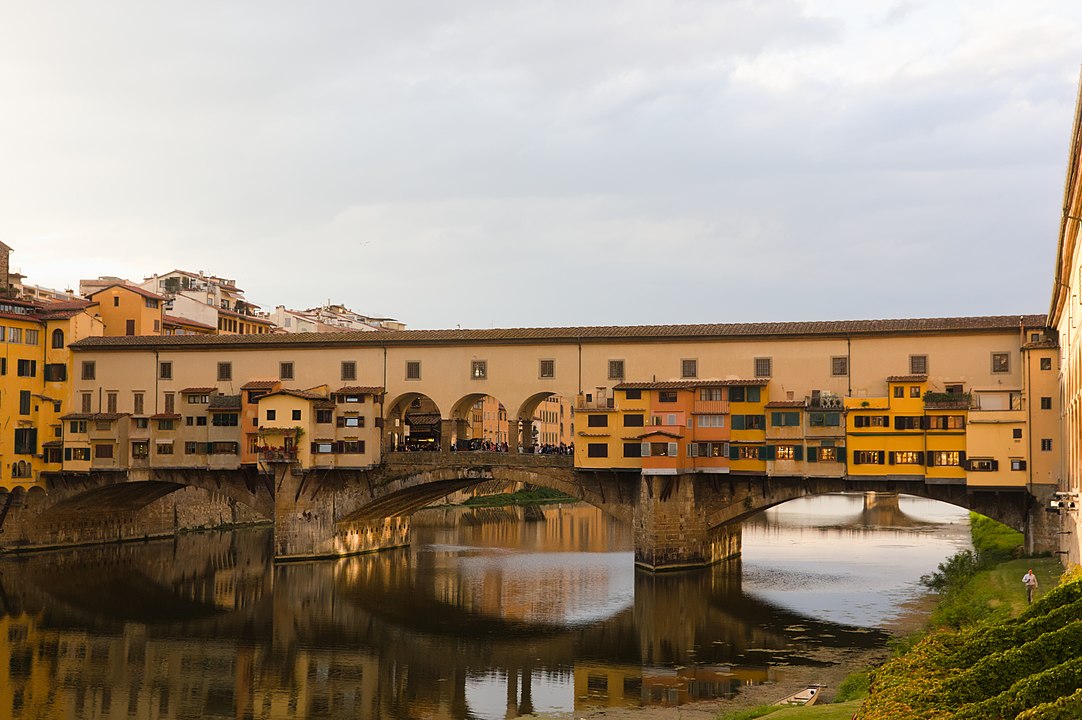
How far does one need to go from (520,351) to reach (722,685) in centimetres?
2642

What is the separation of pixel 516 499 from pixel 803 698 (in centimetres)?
6998

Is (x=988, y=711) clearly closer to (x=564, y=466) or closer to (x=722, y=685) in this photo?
(x=722, y=685)

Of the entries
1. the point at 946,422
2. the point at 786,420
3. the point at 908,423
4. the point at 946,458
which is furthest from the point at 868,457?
the point at 786,420

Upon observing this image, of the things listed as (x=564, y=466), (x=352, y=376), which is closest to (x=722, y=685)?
(x=564, y=466)

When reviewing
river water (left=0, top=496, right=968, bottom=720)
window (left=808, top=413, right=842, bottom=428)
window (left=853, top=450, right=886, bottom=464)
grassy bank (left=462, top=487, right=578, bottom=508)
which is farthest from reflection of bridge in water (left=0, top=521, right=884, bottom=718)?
grassy bank (left=462, top=487, right=578, bottom=508)

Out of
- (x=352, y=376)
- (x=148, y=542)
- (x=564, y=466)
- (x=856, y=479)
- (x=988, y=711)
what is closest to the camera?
(x=988, y=711)

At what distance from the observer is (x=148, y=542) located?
6612 cm

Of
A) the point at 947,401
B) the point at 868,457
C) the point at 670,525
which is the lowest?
the point at 670,525

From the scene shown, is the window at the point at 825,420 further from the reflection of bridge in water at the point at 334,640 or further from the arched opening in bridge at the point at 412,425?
the arched opening in bridge at the point at 412,425

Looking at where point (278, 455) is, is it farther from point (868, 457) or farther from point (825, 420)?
point (868, 457)

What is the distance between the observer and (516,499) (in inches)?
3762

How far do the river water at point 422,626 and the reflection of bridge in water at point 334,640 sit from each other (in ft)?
0.37

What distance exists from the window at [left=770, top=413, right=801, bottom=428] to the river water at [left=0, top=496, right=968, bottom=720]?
710 centimetres

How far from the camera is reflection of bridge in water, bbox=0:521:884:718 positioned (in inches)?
1211
